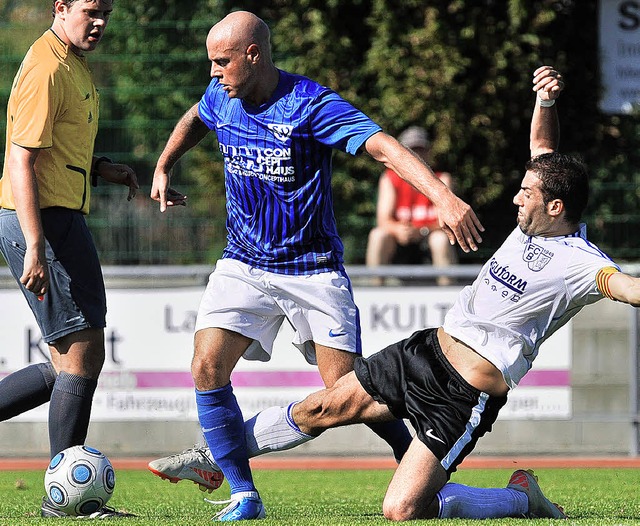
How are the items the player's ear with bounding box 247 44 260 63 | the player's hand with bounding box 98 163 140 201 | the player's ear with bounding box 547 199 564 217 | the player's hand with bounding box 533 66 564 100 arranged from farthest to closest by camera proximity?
the player's hand with bounding box 98 163 140 201 → the player's ear with bounding box 247 44 260 63 → the player's hand with bounding box 533 66 564 100 → the player's ear with bounding box 547 199 564 217

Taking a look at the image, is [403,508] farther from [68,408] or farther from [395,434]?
[68,408]

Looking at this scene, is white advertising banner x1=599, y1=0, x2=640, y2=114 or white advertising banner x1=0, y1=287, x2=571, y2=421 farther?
white advertising banner x1=599, y1=0, x2=640, y2=114

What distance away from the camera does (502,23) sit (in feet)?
40.3

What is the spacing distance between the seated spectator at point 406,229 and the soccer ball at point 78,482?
520cm

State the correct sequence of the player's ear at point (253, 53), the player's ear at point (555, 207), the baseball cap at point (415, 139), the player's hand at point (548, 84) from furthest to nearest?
the baseball cap at point (415, 139)
the player's ear at point (253, 53)
the player's hand at point (548, 84)
the player's ear at point (555, 207)

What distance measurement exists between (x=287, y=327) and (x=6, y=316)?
7.06 ft

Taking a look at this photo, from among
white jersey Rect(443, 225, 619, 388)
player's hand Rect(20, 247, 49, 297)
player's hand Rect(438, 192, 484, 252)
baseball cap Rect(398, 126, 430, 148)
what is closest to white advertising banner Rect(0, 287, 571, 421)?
baseball cap Rect(398, 126, 430, 148)

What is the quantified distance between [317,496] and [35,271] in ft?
8.08

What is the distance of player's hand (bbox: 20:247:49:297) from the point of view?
5.49 metres

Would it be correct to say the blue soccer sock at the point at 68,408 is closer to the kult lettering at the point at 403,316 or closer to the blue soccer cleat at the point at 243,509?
the blue soccer cleat at the point at 243,509

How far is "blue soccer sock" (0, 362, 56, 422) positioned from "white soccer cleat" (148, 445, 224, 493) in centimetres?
64

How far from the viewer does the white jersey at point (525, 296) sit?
5.38 metres

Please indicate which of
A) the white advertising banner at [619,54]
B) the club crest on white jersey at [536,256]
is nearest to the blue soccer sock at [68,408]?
the club crest on white jersey at [536,256]

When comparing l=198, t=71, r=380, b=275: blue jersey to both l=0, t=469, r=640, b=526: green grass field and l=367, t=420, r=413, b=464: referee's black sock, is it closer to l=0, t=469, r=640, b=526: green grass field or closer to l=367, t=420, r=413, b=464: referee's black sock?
l=367, t=420, r=413, b=464: referee's black sock
